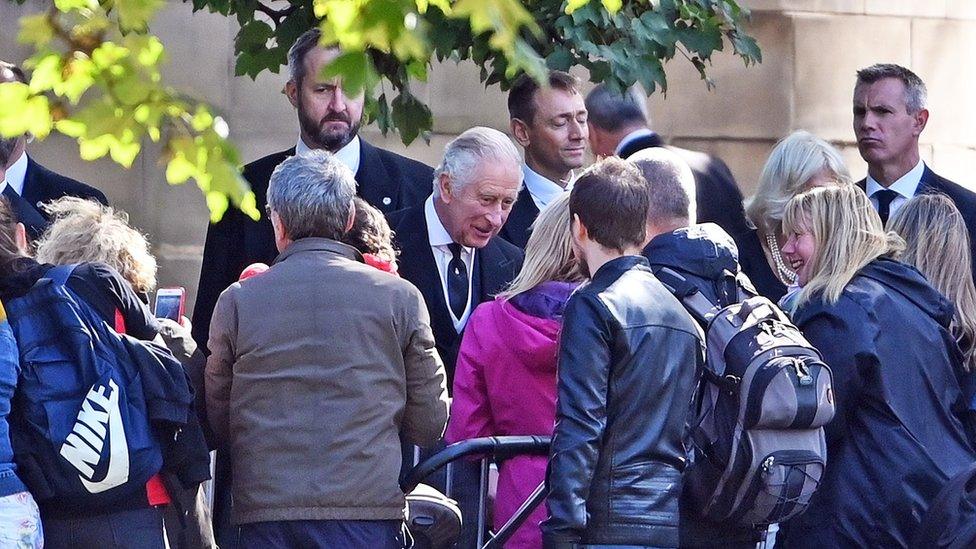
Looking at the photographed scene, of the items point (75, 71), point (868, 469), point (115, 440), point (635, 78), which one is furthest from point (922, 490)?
point (75, 71)

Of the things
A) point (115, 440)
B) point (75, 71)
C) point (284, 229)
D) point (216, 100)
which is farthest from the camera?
point (216, 100)

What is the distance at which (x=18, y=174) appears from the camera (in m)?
7.25

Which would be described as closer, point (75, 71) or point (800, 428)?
point (75, 71)

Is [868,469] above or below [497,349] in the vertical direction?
below

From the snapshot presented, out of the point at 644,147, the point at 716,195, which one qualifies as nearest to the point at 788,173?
the point at 716,195

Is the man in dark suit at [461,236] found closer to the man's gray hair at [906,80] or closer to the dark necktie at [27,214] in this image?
the dark necktie at [27,214]

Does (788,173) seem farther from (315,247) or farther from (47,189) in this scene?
(47,189)

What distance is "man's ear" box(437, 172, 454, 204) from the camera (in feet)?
21.9

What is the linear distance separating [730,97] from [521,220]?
399cm

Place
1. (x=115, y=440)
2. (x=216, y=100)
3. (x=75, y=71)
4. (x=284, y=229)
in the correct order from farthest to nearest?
1. (x=216, y=100)
2. (x=284, y=229)
3. (x=115, y=440)
4. (x=75, y=71)

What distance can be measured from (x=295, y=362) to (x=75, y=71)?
6.59 feet

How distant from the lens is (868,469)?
597 cm

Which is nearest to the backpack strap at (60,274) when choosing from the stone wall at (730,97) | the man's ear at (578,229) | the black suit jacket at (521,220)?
the man's ear at (578,229)

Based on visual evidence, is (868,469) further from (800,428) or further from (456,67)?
(456,67)
